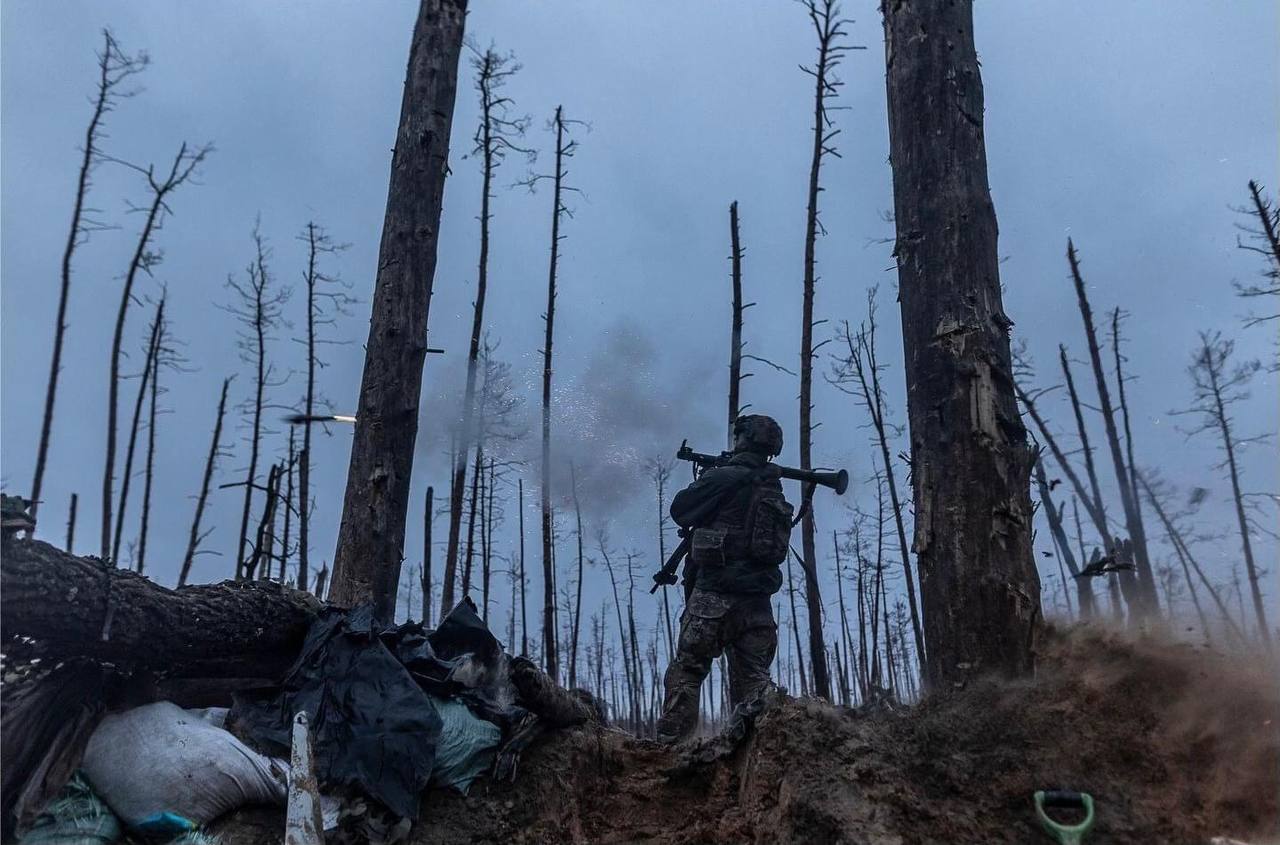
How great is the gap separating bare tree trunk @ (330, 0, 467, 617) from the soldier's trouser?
2.06 metres

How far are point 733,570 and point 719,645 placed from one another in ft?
1.75

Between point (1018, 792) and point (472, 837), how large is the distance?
2.22 meters

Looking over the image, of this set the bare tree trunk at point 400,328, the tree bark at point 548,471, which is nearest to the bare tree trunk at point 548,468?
the tree bark at point 548,471

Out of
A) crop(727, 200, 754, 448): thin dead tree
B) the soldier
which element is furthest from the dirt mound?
crop(727, 200, 754, 448): thin dead tree

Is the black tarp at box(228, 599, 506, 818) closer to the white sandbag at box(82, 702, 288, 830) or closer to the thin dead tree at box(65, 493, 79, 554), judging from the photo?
the white sandbag at box(82, 702, 288, 830)

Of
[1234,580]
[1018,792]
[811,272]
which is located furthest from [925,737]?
[1234,580]

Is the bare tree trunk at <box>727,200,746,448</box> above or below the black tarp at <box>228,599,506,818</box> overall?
above

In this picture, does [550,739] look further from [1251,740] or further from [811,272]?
Result: [811,272]

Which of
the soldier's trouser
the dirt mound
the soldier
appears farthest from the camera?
the soldier

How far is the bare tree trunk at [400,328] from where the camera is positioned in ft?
20.8

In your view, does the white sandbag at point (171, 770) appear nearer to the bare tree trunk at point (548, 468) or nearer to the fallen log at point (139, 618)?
the fallen log at point (139, 618)

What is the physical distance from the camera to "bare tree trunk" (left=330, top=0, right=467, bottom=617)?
635 centimetres

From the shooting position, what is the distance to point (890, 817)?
3.23 meters

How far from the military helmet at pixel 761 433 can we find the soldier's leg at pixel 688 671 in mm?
1366
